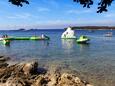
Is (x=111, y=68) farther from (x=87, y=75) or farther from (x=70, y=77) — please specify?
(x=70, y=77)

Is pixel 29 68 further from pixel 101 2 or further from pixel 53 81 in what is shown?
pixel 101 2

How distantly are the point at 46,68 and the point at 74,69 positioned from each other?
7.76 feet

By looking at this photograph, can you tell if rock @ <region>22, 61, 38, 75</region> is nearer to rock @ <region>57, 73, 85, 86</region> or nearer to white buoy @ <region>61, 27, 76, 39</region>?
rock @ <region>57, 73, 85, 86</region>

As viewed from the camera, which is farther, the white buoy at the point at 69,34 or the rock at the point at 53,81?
the white buoy at the point at 69,34

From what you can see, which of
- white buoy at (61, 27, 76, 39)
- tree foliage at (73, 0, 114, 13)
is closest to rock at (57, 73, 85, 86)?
tree foliage at (73, 0, 114, 13)

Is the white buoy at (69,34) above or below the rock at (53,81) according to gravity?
below

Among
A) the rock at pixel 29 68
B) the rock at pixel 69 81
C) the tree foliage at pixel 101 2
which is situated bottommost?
the rock at pixel 29 68

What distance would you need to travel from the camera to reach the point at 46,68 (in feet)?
81.9

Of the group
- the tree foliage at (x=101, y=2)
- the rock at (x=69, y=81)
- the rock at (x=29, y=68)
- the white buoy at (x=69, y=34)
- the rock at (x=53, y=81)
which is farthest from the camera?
the white buoy at (x=69, y=34)

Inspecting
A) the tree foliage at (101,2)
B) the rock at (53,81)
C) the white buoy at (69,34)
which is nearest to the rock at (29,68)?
the rock at (53,81)

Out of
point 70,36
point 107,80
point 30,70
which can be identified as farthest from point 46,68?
point 70,36

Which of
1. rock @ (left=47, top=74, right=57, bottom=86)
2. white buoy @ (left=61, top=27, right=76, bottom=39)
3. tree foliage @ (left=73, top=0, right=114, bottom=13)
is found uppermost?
tree foliage @ (left=73, top=0, right=114, bottom=13)

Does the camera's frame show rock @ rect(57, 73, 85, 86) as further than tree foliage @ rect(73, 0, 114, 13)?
Yes

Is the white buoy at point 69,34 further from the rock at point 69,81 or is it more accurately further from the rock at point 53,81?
the rock at point 69,81
